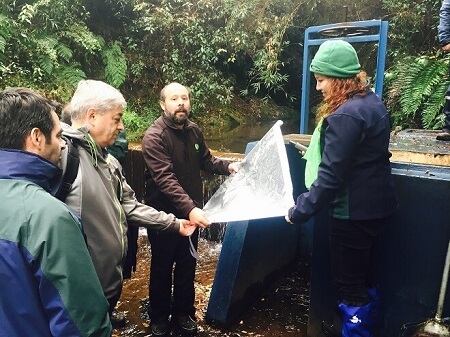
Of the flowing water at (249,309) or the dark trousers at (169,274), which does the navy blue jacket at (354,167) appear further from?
the flowing water at (249,309)

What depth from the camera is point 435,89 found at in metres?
6.96

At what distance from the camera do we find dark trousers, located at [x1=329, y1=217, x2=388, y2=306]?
2.62 meters

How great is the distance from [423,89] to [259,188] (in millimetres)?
5315

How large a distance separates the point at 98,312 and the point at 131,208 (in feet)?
3.93

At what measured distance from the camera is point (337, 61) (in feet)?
8.14

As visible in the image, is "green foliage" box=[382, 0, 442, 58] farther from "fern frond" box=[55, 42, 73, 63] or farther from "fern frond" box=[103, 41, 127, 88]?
"fern frond" box=[55, 42, 73, 63]

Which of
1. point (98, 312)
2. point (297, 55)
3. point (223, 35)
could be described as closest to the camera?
point (98, 312)

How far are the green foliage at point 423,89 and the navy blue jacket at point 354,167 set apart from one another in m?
4.90

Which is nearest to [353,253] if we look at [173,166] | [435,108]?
[173,166]

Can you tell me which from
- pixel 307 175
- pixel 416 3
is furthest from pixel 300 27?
pixel 307 175

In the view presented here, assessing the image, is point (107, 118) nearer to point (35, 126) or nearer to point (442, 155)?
point (35, 126)

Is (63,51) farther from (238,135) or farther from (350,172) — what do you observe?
(350,172)

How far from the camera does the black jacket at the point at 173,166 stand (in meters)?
3.17

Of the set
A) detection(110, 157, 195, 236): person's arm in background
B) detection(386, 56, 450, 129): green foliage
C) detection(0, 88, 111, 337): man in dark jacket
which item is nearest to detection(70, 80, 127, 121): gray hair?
detection(110, 157, 195, 236): person's arm in background
